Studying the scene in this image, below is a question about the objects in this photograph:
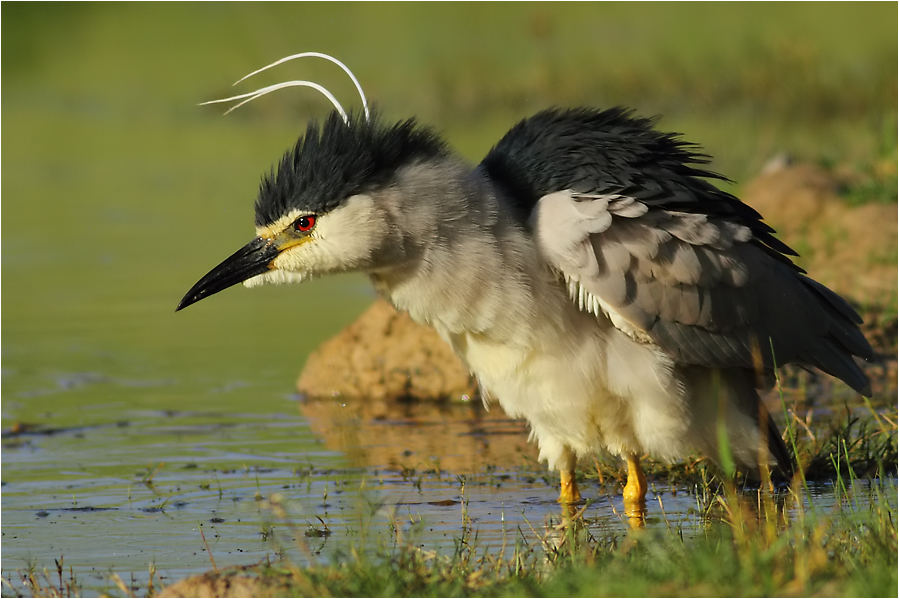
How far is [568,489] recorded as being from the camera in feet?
18.2

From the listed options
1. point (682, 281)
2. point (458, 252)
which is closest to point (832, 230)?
point (682, 281)

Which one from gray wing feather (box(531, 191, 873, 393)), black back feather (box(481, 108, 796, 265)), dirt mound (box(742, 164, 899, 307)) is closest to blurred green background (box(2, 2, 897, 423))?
dirt mound (box(742, 164, 899, 307))

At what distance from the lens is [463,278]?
16.4ft

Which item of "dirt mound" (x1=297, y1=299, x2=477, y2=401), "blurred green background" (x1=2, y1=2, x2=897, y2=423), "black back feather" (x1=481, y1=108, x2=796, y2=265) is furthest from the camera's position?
"blurred green background" (x1=2, y1=2, x2=897, y2=423)

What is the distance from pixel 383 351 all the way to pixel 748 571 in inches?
171

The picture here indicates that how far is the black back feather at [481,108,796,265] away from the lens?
16.7 ft

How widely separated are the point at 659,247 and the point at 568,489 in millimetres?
1154

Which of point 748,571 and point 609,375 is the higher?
point 609,375

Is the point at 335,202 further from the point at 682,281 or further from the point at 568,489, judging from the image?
the point at 568,489

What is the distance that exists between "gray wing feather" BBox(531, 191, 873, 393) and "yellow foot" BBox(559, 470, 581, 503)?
29.2 inches

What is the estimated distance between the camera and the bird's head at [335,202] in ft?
16.3

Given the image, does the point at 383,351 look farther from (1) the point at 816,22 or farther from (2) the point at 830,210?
(1) the point at 816,22

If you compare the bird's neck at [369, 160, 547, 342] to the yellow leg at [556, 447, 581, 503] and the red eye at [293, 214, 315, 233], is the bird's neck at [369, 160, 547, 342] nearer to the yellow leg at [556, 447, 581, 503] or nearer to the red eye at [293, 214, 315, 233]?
the red eye at [293, 214, 315, 233]

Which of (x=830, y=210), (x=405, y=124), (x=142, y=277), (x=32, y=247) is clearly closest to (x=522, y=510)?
(x=405, y=124)
